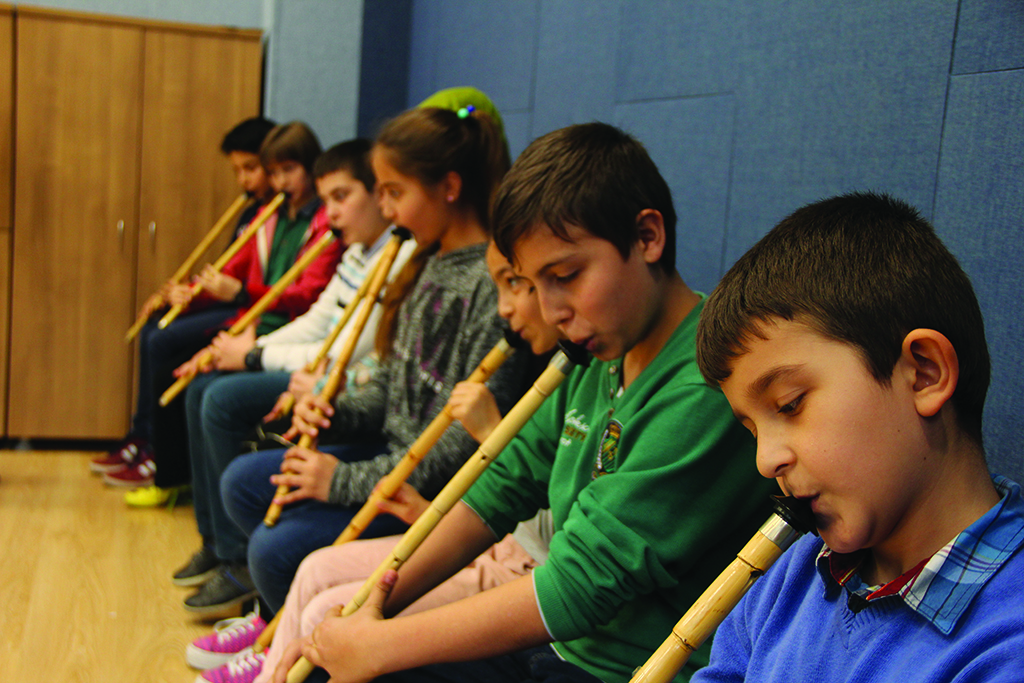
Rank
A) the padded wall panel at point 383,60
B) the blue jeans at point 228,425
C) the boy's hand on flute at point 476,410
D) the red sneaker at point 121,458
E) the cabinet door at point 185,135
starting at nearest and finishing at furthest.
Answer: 1. the boy's hand on flute at point 476,410
2. the blue jeans at point 228,425
3. the red sneaker at point 121,458
4. the cabinet door at point 185,135
5. the padded wall panel at point 383,60

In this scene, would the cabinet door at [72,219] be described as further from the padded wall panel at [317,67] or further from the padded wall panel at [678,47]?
the padded wall panel at [678,47]

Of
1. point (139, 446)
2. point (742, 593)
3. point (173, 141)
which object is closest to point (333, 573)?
point (742, 593)

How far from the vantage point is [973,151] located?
1.09 metres

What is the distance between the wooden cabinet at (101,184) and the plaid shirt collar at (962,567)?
340 centimetres

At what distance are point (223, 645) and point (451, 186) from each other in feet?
3.50

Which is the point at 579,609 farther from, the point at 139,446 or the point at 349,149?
the point at 139,446

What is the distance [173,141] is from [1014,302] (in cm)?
329

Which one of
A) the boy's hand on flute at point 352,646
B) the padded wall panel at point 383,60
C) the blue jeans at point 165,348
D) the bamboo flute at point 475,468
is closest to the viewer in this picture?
the boy's hand on flute at point 352,646

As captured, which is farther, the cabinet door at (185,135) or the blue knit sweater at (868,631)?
the cabinet door at (185,135)

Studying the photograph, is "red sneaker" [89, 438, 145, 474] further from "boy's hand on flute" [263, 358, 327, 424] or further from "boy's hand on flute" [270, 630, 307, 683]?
"boy's hand on flute" [270, 630, 307, 683]

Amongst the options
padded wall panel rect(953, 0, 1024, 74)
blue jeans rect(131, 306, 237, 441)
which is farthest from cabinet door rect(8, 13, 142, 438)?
padded wall panel rect(953, 0, 1024, 74)

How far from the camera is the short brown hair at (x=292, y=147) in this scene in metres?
3.11

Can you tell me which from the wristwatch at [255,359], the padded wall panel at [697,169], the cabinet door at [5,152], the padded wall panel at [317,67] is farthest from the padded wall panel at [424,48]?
the padded wall panel at [697,169]

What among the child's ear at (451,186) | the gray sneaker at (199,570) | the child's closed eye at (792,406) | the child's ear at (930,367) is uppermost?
the child's ear at (451,186)
